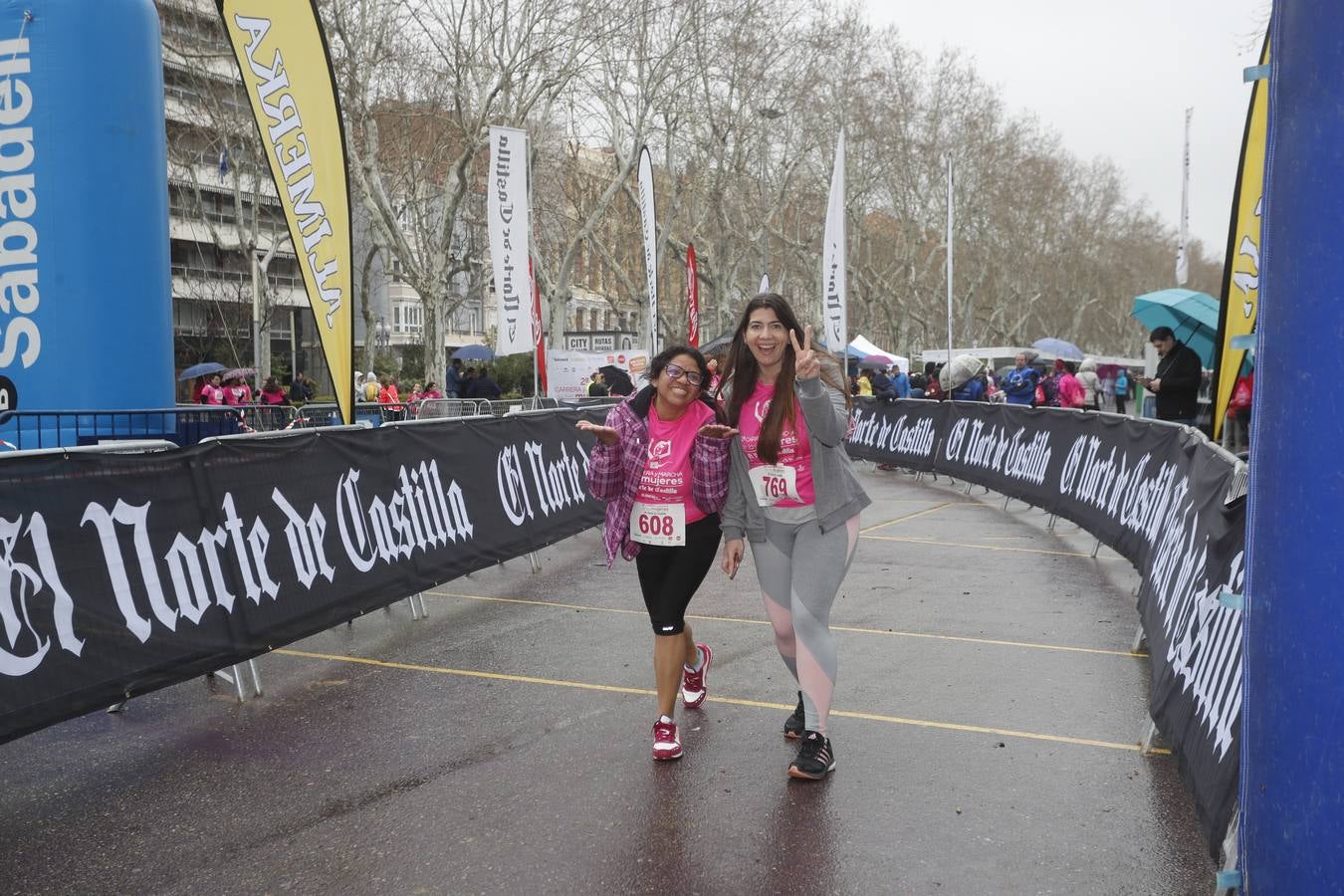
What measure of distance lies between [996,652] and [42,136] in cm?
836

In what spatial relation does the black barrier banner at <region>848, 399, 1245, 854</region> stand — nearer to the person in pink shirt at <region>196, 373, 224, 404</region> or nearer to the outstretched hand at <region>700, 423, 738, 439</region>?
the outstretched hand at <region>700, 423, 738, 439</region>

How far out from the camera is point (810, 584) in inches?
187

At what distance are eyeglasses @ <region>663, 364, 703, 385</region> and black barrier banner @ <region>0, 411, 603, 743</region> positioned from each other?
2.56m

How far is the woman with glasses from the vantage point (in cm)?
496

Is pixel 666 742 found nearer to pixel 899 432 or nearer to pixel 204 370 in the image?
pixel 899 432

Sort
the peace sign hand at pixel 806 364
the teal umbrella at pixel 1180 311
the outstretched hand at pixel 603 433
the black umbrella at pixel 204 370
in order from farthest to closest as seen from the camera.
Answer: the black umbrella at pixel 204 370, the teal umbrella at pixel 1180 311, the outstretched hand at pixel 603 433, the peace sign hand at pixel 806 364

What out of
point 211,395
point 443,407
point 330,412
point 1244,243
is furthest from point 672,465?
point 443,407

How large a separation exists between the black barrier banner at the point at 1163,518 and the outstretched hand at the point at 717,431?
1165 millimetres

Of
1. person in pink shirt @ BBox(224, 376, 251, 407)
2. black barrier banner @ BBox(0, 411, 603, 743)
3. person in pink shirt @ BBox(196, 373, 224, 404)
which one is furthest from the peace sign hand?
person in pink shirt @ BBox(224, 376, 251, 407)

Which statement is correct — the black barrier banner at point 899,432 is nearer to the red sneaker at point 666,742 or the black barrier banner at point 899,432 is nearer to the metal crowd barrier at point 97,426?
the metal crowd barrier at point 97,426

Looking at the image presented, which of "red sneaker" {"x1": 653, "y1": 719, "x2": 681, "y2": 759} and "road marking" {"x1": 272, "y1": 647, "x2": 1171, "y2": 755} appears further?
"road marking" {"x1": 272, "y1": 647, "x2": 1171, "y2": 755}

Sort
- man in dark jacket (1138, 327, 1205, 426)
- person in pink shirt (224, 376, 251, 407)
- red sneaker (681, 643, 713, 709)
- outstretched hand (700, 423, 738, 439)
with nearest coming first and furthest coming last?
outstretched hand (700, 423, 738, 439)
red sneaker (681, 643, 713, 709)
man in dark jacket (1138, 327, 1205, 426)
person in pink shirt (224, 376, 251, 407)

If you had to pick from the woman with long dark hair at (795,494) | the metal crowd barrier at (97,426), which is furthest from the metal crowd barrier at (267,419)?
the woman with long dark hair at (795,494)

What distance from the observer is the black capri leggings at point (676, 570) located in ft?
16.5
